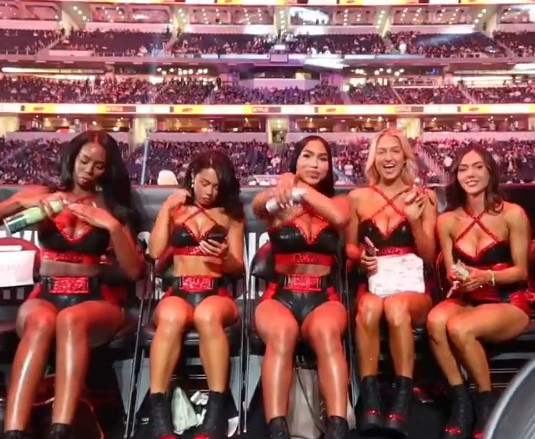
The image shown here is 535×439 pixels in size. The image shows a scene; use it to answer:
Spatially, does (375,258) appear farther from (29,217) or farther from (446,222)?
(29,217)

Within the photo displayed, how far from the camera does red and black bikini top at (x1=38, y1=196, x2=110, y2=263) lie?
8.86 ft

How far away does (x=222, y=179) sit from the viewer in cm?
289

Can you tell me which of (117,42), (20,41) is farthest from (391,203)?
(117,42)

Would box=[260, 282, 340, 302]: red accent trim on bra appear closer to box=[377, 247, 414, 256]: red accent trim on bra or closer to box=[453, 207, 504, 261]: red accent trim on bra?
box=[377, 247, 414, 256]: red accent trim on bra

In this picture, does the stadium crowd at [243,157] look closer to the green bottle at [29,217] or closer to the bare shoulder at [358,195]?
the bare shoulder at [358,195]

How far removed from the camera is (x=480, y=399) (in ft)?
7.93

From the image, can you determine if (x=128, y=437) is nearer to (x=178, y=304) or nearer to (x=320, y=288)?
(x=178, y=304)

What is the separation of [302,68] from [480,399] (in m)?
12.9

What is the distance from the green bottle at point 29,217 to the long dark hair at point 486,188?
1786mm

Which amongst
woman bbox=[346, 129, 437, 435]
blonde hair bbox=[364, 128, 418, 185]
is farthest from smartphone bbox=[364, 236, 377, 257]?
blonde hair bbox=[364, 128, 418, 185]

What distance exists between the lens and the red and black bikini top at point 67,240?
270 centimetres

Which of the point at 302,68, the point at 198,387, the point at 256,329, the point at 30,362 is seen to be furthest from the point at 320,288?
the point at 302,68

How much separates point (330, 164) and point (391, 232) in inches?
17.7

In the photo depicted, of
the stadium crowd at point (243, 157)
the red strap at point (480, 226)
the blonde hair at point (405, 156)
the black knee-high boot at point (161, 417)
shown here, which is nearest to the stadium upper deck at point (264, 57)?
the stadium crowd at point (243, 157)
